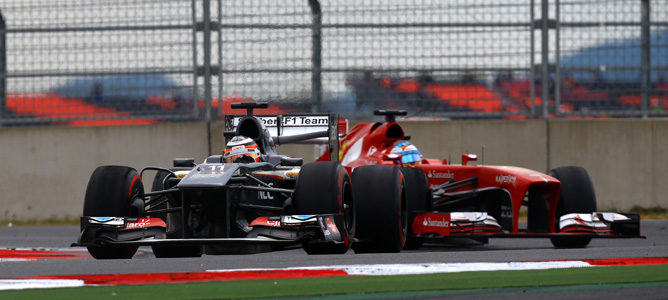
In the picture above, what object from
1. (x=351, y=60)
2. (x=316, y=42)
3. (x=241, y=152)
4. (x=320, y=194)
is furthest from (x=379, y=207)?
(x=316, y=42)

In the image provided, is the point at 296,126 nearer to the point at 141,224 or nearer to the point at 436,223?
the point at 436,223

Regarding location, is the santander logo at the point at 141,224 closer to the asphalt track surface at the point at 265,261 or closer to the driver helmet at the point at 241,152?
the asphalt track surface at the point at 265,261

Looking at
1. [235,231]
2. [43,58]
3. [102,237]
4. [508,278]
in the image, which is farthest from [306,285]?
[43,58]

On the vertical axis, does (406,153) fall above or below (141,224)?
above

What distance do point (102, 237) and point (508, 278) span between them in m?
3.56

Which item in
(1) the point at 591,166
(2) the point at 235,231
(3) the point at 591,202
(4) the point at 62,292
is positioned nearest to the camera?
(4) the point at 62,292

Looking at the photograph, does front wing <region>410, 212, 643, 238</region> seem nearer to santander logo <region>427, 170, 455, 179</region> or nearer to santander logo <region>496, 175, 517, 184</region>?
santander logo <region>496, 175, 517, 184</region>

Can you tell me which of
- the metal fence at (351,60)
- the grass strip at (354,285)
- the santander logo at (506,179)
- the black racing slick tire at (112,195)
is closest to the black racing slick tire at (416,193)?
the santander logo at (506,179)

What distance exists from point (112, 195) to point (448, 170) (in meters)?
3.67

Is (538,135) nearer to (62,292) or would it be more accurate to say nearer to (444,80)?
(444,80)

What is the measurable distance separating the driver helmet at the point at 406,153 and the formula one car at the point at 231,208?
1.91 m

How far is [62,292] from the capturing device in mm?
5281

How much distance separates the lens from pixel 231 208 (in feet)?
25.7

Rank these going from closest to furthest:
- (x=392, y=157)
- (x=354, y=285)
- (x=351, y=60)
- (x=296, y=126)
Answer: (x=354, y=285)
(x=296, y=126)
(x=392, y=157)
(x=351, y=60)
